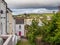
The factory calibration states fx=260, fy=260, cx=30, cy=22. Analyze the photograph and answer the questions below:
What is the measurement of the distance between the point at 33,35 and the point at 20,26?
38559 millimetres

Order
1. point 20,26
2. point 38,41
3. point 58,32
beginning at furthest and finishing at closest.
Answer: point 20,26 → point 38,41 → point 58,32

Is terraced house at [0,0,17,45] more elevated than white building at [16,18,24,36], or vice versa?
terraced house at [0,0,17,45]

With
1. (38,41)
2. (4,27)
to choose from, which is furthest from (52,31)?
(4,27)

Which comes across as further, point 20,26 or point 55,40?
point 20,26

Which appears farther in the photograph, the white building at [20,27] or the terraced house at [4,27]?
the white building at [20,27]

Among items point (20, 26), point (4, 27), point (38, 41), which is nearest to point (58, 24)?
point (38, 41)

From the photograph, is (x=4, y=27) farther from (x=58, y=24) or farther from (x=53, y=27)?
(x=58, y=24)

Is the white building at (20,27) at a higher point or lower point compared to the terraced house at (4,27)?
lower

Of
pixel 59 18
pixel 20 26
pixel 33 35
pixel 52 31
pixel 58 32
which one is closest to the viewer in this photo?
pixel 58 32

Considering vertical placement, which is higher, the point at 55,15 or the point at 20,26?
the point at 55,15

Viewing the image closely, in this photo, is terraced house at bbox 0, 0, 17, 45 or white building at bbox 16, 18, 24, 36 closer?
terraced house at bbox 0, 0, 17, 45

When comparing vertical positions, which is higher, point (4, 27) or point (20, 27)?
point (4, 27)

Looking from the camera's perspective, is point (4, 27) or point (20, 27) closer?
point (4, 27)

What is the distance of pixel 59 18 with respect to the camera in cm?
1684
